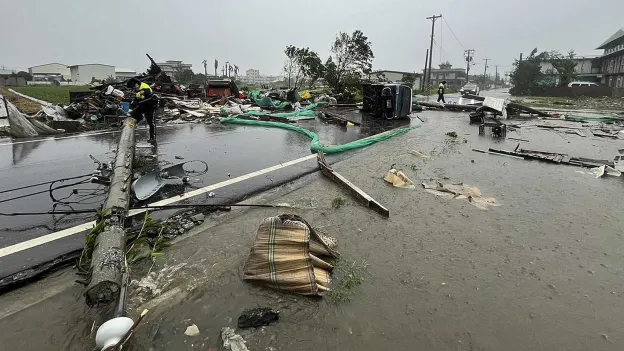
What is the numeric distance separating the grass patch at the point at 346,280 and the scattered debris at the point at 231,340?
0.83m

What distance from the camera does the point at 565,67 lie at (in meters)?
45.2

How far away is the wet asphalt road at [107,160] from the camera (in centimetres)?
384

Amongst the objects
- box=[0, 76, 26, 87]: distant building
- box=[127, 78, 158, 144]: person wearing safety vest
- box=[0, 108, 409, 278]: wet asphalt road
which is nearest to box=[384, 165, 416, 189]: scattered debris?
box=[0, 108, 409, 278]: wet asphalt road

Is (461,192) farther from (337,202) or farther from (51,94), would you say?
(51,94)

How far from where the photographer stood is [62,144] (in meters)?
8.83

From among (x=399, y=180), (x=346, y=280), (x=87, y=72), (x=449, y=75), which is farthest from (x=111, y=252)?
(x=87, y=72)

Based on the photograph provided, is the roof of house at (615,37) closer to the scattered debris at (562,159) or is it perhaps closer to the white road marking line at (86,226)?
the scattered debris at (562,159)

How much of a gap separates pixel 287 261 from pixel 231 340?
2.64ft

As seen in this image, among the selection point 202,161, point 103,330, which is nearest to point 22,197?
point 202,161

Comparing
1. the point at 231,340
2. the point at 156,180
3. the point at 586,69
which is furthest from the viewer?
the point at 586,69

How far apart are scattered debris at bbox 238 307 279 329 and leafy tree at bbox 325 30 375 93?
87.6 ft

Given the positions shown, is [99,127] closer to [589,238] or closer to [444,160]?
[444,160]

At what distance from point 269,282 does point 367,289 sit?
88 cm

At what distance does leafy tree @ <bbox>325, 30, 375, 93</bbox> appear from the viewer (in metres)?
28.0
